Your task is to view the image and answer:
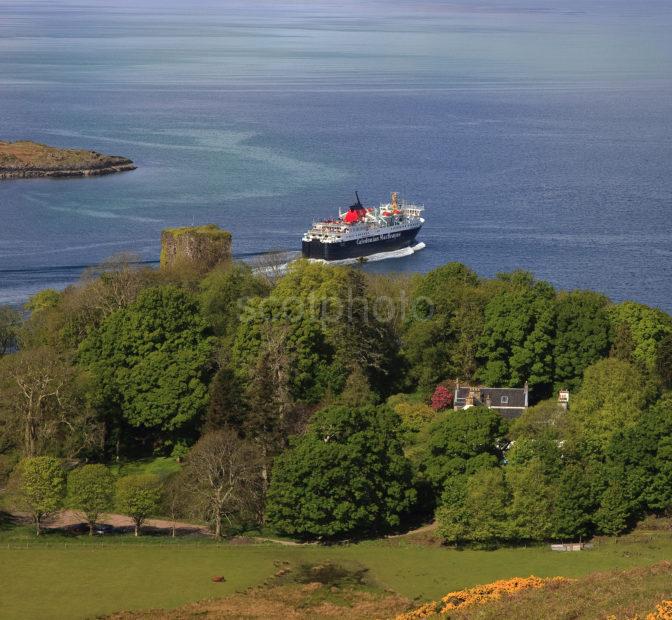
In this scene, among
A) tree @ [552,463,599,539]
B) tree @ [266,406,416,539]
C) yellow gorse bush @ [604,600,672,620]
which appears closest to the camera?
yellow gorse bush @ [604,600,672,620]

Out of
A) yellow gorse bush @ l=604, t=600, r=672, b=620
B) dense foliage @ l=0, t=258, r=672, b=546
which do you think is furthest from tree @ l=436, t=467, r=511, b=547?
yellow gorse bush @ l=604, t=600, r=672, b=620

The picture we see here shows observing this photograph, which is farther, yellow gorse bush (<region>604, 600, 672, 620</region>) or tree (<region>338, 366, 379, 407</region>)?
tree (<region>338, 366, 379, 407</region>)

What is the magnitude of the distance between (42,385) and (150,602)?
1362cm

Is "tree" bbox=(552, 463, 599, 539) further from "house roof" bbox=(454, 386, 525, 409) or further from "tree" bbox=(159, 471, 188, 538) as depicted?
"tree" bbox=(159, 471, 188, 538)

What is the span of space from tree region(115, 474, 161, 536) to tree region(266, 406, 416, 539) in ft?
12.8

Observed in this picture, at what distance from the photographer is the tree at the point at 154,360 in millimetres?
51969

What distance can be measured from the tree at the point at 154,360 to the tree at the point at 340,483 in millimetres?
7742

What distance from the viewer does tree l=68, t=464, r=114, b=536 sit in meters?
44.2

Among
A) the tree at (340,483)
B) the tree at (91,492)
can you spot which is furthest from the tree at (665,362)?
the tree at (91,492)

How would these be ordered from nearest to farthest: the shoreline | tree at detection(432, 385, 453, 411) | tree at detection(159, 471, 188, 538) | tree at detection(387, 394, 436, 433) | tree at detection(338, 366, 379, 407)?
1. tree at detection(159, 471, 188, 538)
2. tree at detection(338, 366, 379, 407)
3. tree at detection(387, 394, 436, 433)
4. tree at detection(432, 385, 453, 411)
5. the shoreline

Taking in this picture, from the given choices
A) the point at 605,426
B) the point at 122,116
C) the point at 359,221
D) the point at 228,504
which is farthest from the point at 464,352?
the point at 122,116

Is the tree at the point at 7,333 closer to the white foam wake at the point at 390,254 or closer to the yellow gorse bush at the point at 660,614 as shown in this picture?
the white foam wake at the point at 390,254

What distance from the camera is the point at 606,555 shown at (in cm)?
4166

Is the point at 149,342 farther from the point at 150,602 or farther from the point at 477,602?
the point at 477,602
